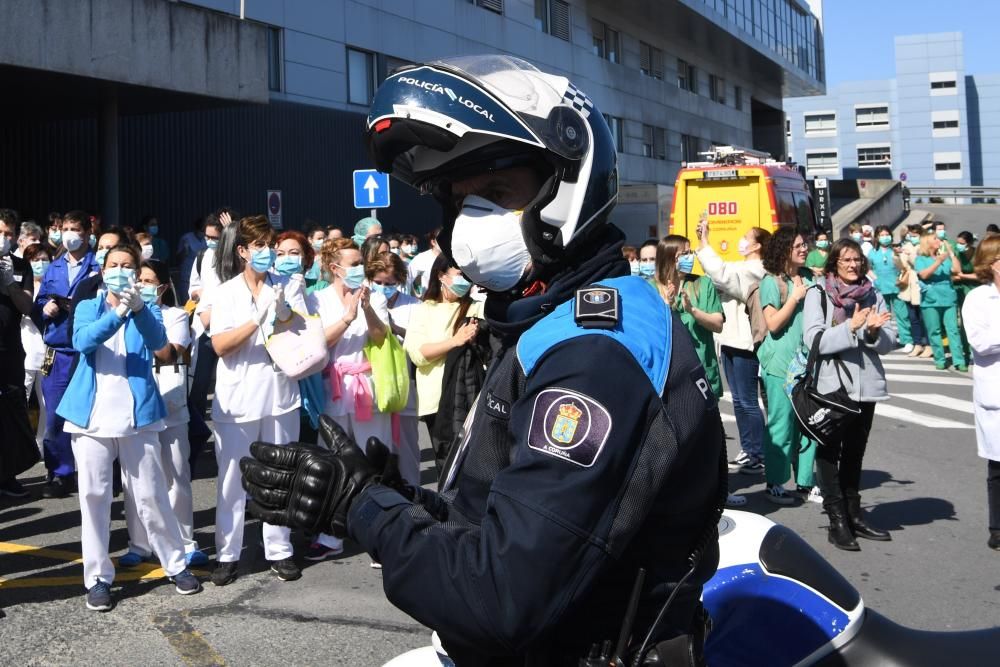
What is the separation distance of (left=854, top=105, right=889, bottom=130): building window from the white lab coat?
104 meters

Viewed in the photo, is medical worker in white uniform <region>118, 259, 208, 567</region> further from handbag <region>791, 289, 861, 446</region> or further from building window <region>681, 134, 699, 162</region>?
building window <region>681, 134, 699, 162</region>

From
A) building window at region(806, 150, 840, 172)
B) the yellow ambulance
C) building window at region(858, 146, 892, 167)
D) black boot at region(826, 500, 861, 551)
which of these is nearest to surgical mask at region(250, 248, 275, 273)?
black boot at region(826, 500, 861, 551)

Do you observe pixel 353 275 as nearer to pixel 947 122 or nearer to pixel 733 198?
Result: pixel 733 198

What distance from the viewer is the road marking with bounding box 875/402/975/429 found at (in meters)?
11.1

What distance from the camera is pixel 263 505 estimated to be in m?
1.87

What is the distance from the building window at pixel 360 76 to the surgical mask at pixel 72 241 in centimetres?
1567

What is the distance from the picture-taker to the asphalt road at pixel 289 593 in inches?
196

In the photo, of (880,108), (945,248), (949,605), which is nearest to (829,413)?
(949,605)

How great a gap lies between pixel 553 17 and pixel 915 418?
23.7 meters

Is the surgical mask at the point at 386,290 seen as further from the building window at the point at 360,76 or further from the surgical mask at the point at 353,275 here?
the building window at the point at 360,76

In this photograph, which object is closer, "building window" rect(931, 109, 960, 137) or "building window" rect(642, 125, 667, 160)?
"building window" rect(642, 125, 667, 160)

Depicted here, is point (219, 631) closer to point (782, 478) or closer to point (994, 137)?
point (782, 478)

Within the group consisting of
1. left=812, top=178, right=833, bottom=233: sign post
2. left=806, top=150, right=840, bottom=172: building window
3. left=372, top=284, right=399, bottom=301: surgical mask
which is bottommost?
left=372, top=284, right=399, bottom=301: surgical mask

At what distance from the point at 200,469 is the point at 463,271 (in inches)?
286
